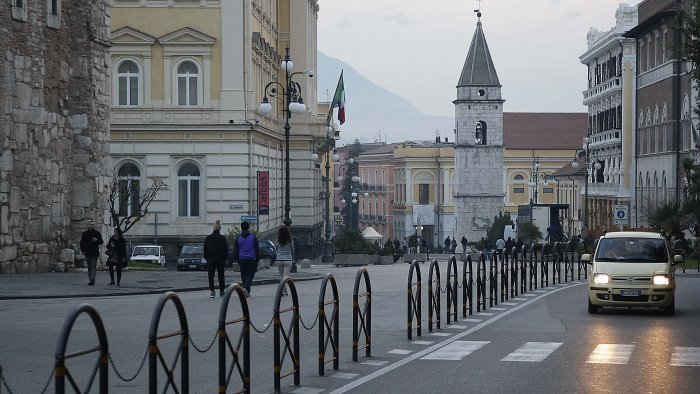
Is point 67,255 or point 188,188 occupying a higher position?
point 188,188

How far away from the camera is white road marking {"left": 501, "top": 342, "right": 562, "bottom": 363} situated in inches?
737

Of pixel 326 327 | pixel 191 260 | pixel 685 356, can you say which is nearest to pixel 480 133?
pixel 191 260

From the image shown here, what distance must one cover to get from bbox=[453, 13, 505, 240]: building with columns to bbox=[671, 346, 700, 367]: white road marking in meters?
155

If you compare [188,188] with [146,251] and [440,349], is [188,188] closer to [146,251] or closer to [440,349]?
[146,251]

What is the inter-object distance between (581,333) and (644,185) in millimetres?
65648

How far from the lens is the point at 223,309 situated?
1320 centimetres

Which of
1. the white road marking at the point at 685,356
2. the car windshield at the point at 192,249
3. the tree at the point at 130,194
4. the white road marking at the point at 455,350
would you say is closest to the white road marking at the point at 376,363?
the white road marking at the point at 455,350

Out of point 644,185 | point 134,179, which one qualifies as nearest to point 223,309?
point 134,179

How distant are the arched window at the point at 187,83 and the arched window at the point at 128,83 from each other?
183cm

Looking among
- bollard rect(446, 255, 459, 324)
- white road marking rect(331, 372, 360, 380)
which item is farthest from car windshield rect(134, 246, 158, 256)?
white road marking rect(331, 372, 360, 380)

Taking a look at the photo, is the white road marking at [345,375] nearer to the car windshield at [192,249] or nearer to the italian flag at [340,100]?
the car windshield at [192,249]

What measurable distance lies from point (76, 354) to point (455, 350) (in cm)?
991

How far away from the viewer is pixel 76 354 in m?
10.5

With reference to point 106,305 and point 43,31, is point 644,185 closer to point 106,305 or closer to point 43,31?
point 43,31
